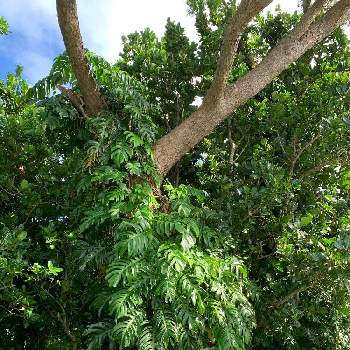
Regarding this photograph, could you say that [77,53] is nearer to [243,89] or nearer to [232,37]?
[232,37]

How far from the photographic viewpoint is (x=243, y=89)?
5.00 m

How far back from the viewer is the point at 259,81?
5031 millimetres

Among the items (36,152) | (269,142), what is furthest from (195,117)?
(36,152)

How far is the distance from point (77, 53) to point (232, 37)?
1.50 m

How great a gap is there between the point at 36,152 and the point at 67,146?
409 millimetres

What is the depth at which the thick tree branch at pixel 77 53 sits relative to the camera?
14.1 feet

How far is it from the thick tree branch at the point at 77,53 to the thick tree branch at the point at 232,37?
1.21 metres

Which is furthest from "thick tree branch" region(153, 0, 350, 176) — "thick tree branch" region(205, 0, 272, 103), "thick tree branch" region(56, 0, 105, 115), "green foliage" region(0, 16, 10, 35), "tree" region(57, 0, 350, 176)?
"green foliage" region(0, 16, 10, 35)

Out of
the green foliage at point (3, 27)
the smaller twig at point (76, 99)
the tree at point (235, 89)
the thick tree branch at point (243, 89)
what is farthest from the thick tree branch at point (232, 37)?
the green foliage at point (3, 27)

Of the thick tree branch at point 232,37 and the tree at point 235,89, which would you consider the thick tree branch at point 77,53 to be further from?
the thick tree branch at point 232,37

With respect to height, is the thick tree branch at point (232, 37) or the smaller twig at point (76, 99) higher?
the smaller twig at point (76, 99)

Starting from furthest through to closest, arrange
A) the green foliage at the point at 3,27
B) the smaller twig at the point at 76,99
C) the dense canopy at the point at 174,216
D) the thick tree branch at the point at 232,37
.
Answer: the green foliage at the point at 3,27, the smaller twig at the point at 76,99, the thick tree branch at the point at 232,37, the dense canopy at the point at 174,216

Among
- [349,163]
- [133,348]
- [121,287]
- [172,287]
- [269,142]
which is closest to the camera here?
[172,287]

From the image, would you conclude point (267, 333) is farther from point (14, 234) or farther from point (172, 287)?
point (14, 234)
